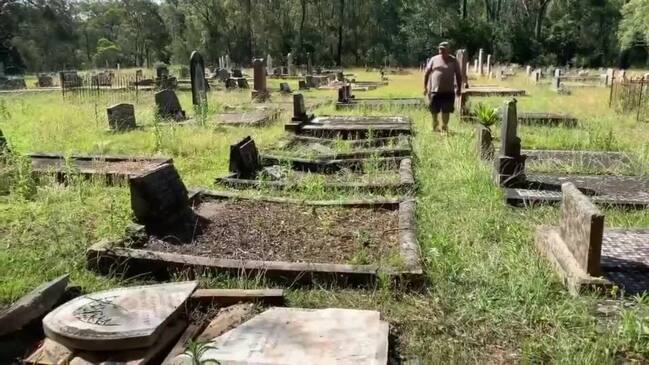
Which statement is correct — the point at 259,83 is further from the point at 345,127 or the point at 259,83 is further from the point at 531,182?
the point at 531,182

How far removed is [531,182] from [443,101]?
3.90 m

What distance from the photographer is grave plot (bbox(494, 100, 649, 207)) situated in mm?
6004

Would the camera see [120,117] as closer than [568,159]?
No

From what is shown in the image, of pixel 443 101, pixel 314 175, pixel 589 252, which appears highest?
pixel 443 101

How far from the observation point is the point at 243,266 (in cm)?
393

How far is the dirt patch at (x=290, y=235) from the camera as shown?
14.3 ft

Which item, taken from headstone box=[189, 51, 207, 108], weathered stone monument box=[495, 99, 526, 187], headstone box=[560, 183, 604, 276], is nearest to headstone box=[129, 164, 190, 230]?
headstone box=[560, 183, 604, 276]

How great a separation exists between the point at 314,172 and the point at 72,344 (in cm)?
501

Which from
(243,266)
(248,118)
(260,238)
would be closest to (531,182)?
(260,238)

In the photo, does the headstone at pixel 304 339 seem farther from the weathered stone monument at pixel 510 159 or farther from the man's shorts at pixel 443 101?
the man's shorts at pixel 443 101

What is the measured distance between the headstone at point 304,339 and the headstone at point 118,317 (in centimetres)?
28

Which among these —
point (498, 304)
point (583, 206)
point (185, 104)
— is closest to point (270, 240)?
point (498, 304)

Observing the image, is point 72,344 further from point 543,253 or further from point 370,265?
point 543,253

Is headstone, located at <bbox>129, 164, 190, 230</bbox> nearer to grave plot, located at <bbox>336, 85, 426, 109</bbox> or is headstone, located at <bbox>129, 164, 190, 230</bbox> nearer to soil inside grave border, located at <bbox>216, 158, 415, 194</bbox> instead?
soil inside grave border, located at <bbox>216, 158, 415, 194</bbox>
